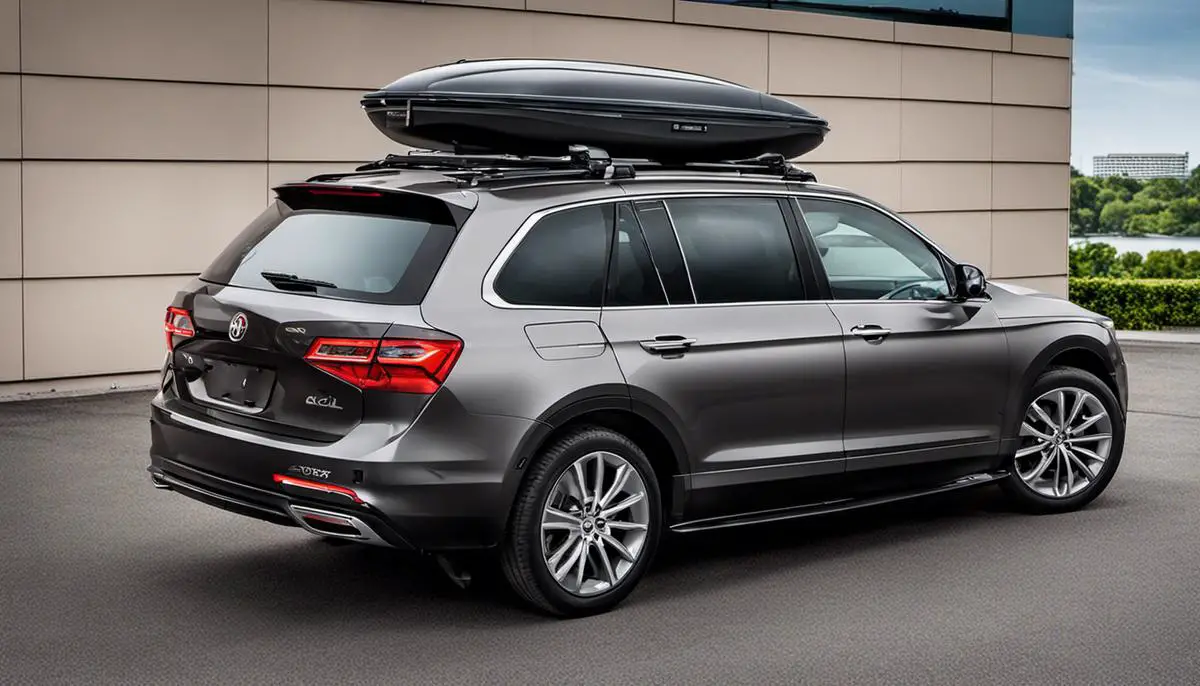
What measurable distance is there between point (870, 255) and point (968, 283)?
0.58 m

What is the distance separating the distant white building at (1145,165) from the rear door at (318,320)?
25.5 m

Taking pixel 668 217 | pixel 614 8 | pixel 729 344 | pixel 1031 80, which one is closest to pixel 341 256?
pixel 668 217

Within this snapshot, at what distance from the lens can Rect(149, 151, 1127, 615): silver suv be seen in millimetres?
5492

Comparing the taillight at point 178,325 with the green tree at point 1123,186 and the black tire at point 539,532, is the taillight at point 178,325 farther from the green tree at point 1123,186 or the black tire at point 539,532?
the green tree at point 1123,186

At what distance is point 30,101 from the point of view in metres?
12.0

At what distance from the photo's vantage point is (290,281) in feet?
19.2

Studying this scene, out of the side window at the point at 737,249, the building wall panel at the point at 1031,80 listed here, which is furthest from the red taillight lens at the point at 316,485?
the building wall panel at the point at 1031,80

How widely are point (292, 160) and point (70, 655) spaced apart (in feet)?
28.1

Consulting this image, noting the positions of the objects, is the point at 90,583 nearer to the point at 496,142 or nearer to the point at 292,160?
the point at 496,142

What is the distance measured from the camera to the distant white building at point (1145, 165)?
3034cm

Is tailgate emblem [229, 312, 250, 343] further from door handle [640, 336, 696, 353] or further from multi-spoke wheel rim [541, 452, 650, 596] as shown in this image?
door handle [640, 336, 696, 353]

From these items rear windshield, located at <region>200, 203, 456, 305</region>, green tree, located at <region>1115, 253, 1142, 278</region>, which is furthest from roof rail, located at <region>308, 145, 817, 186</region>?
green tree, located at <region>1115, 253, 1142, 278</region>

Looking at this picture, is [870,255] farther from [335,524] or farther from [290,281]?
[335,524]

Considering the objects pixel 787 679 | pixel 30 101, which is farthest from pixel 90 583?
pixel 30 101
